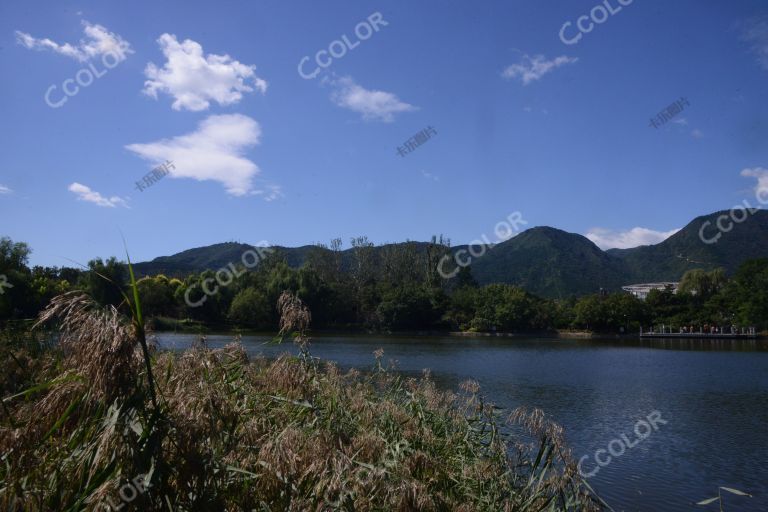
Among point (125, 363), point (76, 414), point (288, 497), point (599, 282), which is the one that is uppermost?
point (599, 282)

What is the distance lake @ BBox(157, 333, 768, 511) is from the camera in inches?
429

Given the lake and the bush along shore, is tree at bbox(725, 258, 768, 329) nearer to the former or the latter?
the lake

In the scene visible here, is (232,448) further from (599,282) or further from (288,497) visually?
(599,282)

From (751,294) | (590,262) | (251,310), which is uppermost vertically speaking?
(590,262)

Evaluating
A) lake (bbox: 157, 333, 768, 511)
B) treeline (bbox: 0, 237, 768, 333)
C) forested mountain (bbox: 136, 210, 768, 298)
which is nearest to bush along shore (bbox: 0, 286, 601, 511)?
lake (bbox: 157, 333, 768, 511)

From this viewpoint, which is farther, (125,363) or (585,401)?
(585,401)

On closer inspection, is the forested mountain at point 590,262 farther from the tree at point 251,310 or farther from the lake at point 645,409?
the lake at point 645,409

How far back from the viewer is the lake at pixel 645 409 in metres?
10.9

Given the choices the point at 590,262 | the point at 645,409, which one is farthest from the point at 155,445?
the point at 590,262

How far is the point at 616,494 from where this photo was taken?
10.3 m

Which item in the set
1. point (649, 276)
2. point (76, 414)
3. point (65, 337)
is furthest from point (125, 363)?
point (649, 276)

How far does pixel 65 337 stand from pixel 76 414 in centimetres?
52

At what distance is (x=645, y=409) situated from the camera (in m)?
18.7

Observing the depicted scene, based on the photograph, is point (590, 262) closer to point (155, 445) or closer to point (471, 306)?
point (471, 306)
